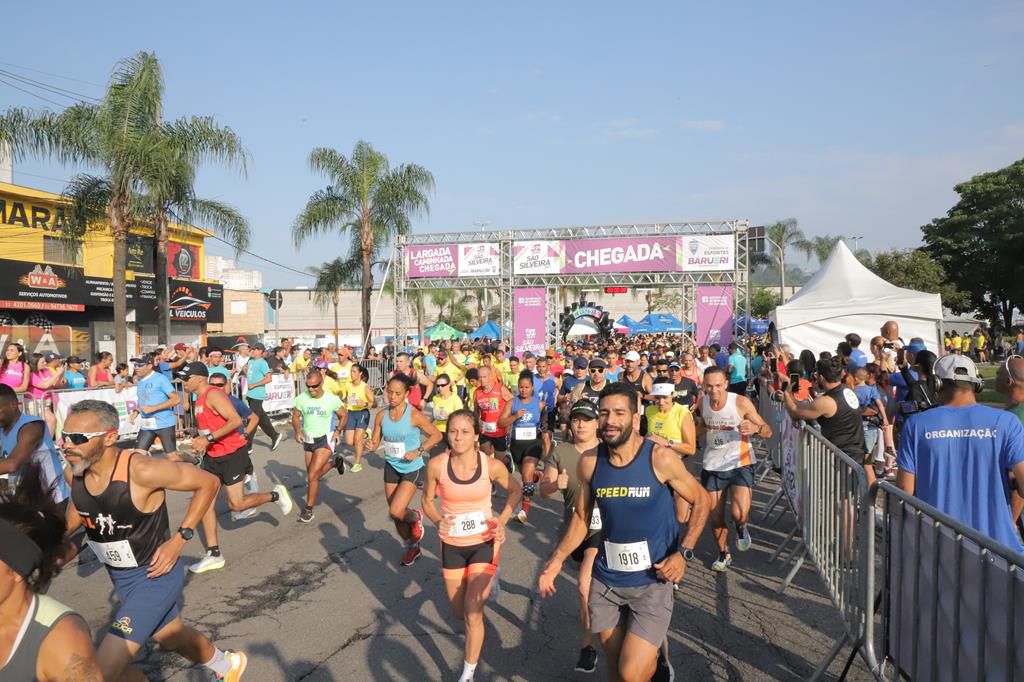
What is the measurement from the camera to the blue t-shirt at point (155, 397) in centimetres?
958

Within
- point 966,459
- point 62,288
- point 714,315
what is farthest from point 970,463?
point 62,288

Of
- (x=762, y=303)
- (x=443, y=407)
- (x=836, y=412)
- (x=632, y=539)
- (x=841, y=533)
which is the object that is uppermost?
(x=762, y=303)

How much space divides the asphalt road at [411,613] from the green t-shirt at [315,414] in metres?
1.14

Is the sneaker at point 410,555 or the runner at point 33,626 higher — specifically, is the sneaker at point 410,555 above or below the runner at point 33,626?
below

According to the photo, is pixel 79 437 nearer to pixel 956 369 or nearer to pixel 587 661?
pixel 587 661

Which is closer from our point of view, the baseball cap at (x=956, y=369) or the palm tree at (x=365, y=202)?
the baseball cap at (x=956, y=369)

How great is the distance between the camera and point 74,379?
1328cm

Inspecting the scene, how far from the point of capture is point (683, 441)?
7008mm

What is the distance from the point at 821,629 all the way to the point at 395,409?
4127mm

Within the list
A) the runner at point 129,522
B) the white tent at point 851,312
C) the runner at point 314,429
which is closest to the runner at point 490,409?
the runner at point 314,429

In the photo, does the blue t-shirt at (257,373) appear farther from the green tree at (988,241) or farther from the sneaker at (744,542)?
the green tree at (988,241)

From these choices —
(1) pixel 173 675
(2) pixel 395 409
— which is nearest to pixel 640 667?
(1) pixel 173 675

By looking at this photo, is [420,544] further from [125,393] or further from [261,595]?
Result: [125,393]

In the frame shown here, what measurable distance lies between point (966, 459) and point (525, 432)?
562 centimetres
